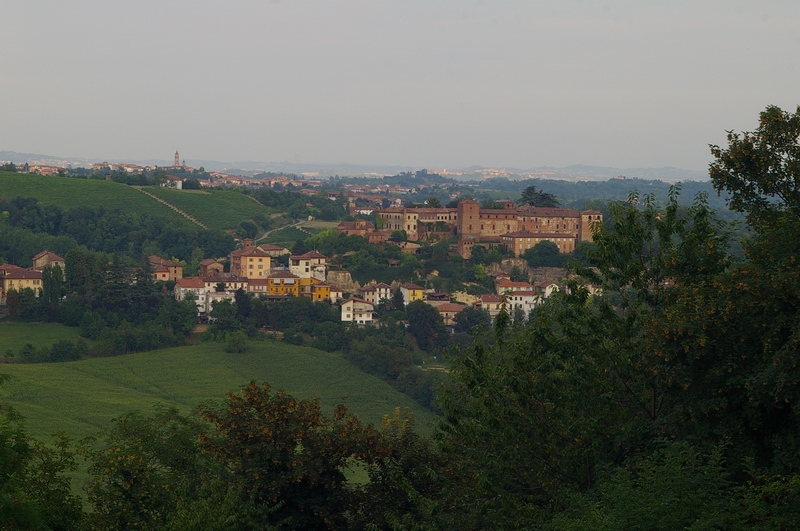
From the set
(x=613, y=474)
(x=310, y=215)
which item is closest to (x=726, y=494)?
(x=613, y=474)

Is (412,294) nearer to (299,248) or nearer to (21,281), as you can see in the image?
(299,248)

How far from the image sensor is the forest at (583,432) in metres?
10.6

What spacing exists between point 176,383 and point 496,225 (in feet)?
118

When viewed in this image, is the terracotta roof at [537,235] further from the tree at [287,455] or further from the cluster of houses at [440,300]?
the tree at [287,455]

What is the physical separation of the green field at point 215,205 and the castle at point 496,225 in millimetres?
18329

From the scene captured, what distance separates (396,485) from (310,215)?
290ft

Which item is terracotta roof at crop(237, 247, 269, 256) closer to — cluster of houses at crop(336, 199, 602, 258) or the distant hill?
cluster of houses at crop(336, 199, 602, 258)

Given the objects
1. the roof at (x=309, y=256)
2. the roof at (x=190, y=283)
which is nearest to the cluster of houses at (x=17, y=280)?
the roof at (x=190, y=283)

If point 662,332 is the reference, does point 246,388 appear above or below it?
below

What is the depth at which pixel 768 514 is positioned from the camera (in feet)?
31.0

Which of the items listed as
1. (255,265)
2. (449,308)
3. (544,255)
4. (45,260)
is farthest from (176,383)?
(544,255)

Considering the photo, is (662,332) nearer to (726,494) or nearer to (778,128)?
(726,494)

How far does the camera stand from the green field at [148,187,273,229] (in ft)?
311

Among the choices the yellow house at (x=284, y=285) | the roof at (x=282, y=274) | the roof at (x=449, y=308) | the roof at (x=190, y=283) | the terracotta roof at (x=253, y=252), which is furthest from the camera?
the terracotta roof at (x=253, y=252)
